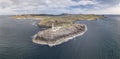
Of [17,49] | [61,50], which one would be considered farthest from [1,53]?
[61,50]

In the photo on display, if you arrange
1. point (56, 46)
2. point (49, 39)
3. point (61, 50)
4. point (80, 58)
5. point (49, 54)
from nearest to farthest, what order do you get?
point (80, 58) < point (49, 54) < point (61, 50) < point (56, 46) < point (49, 39)

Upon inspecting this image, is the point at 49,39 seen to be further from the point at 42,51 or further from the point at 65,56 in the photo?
the point at 65,56

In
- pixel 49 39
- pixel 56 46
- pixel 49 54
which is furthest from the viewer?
pixel 49 39

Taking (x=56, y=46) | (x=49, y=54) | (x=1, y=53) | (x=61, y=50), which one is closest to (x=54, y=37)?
(x=56, y=46)

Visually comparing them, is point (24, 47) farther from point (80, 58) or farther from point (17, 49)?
point (80, 58)

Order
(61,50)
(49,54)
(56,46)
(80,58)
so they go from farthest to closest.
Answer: (56,46) < (61,50) < (49,54) < (80,58)

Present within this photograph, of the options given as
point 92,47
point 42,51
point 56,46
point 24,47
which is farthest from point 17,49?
point 92,47

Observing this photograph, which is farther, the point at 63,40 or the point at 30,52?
the point at 63,40

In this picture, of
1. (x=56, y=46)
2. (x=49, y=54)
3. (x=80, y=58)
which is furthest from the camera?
(x=56, y=46)

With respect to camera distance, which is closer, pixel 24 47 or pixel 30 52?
pixel 30 52
